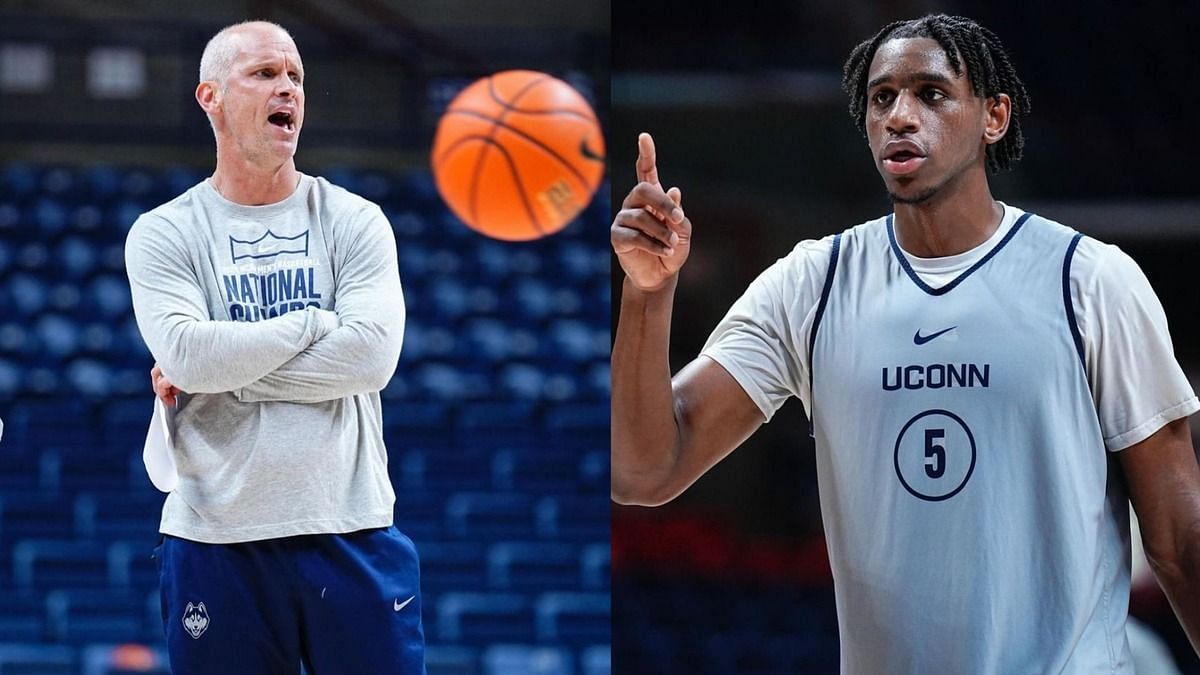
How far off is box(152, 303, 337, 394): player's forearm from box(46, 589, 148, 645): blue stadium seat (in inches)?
178

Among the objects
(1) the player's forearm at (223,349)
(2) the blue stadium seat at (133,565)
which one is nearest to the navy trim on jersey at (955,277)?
(1) the player's forearm at (223,349)

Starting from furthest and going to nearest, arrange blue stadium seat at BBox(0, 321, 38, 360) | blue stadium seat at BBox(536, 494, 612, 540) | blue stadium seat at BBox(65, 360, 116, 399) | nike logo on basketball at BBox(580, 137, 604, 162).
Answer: blue stadium seat at BBox(0, 321, 38, 360)
blue stadium seat at BBox(65, 360, 116, 399)
blue stadium seat at BBox(536, 494, 612, 540)
nike logo on basketball at BBox(580, 137, 604, 162)

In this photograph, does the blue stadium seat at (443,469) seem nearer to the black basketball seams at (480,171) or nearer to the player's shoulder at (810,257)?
the black basketball seams at (480,171)

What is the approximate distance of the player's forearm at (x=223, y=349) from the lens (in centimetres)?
233

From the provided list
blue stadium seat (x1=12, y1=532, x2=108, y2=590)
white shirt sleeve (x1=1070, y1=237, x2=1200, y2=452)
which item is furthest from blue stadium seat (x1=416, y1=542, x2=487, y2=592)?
white shirt sleeve (x1=1070, y1=237, x2=1200, y2=452)

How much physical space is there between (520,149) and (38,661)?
318 centimetres

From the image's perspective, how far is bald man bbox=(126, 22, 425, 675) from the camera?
2355mm

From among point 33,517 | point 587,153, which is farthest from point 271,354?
point 33,517

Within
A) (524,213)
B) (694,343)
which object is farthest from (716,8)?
(524,213)

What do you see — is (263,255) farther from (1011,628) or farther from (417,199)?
(417,199)

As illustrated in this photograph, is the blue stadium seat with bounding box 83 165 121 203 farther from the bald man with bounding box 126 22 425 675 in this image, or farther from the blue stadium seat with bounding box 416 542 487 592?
the bald man with bounding box 126 22 425 675

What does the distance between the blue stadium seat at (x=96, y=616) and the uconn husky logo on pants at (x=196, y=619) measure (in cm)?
442

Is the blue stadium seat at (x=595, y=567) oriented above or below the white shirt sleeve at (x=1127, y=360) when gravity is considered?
below

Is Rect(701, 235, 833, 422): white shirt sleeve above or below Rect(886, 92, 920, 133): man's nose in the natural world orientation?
below
